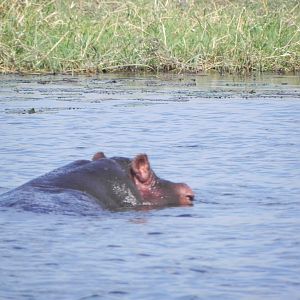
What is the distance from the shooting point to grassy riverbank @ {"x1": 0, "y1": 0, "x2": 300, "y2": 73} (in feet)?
54.6

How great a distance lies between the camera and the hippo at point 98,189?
6.94 meters

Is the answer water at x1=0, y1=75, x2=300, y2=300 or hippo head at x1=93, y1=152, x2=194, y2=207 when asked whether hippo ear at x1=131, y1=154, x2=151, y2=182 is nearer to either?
hippo head at x1=93, y1=152, x2=194, y2=207

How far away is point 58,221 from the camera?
6766mm

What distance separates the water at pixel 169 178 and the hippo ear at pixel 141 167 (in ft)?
0.79

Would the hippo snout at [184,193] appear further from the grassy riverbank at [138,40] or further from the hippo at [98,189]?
the grassy riverbank at [138,40]

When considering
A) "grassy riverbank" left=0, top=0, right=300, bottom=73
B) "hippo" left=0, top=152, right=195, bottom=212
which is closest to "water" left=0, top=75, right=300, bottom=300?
"hippo" left=0, top=152, right=195, bottom=212

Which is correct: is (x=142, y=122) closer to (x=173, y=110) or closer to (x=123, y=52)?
(x=173, y=110)

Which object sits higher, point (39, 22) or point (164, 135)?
point (39, 22)

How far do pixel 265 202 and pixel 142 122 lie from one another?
4818mm

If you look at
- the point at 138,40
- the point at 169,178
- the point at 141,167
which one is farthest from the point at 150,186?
the point at 138,40

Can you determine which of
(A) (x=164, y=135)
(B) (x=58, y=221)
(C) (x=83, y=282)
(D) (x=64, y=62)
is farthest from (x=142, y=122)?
(C) (x=83, y=282)

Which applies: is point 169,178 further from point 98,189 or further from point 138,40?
point 138,40

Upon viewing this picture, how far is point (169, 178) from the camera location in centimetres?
894

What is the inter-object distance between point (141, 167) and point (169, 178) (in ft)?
5.75
